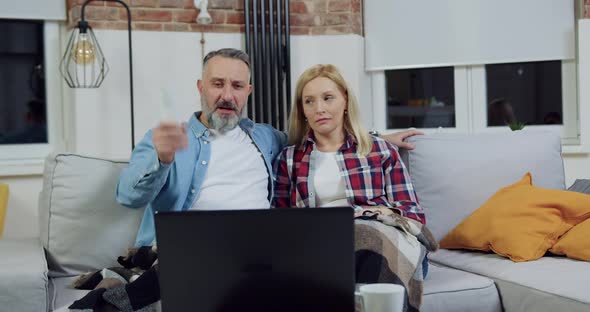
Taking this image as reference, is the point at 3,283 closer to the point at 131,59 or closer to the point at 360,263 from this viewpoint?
the point at 360,263

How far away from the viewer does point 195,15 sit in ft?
13.7

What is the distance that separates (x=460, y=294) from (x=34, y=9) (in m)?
2.92

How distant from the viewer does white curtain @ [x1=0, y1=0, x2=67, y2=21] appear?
3936 millimetres

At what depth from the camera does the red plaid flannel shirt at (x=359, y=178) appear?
2.40m

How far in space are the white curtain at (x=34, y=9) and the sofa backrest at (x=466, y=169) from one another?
89.6 inches

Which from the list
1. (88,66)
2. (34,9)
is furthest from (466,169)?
(34,9)

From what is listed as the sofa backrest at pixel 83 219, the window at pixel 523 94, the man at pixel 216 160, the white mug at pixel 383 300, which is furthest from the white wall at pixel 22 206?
the white mug at pixel 383 300

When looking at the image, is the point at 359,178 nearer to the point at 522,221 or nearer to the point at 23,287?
the point at 522,221

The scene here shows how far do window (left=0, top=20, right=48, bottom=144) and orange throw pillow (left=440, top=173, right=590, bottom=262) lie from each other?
265 centimetres

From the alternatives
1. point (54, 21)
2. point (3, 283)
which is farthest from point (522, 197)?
point (54, 21)

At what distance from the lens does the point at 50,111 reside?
13.6ft

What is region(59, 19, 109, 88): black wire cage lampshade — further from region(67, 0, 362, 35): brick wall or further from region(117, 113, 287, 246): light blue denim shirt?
region(117, 113, 287, 246): light blue denim shirt

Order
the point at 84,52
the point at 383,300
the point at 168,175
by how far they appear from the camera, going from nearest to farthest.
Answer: the point at 383,300 < the point at 168,175 < the point at 84,52

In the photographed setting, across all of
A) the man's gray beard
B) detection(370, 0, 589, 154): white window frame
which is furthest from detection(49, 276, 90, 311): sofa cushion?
detection(370, 0, 589, 154): white window frame
